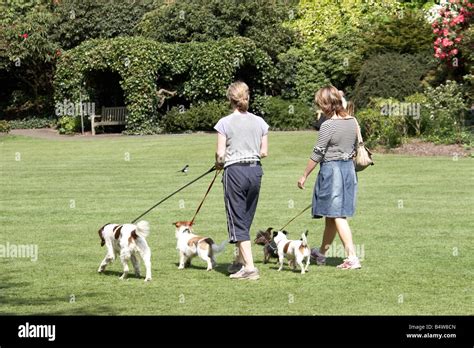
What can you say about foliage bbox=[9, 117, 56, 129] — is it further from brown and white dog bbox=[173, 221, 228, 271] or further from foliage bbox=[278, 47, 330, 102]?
brown and white dog bbox=[173, 221, 228, 271]

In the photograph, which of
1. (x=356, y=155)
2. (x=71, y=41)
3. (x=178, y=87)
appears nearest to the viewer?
(x=356, y=155)

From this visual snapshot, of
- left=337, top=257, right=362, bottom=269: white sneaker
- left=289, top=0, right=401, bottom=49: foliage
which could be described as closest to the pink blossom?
left=289, top=0, right=401, bottom=49: foliage

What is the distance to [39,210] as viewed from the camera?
16.8 metres

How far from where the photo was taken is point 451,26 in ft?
100.0

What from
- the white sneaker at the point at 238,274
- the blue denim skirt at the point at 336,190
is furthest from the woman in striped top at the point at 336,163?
the white sneaker at the point at 238,274

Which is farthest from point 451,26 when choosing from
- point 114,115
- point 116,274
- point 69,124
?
point 116,274

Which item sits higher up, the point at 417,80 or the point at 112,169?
the point at 417,80

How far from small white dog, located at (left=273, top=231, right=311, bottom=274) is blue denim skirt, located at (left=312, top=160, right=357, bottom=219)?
1.21 ft

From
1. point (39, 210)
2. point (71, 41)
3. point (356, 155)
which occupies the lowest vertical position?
point (39, 210)

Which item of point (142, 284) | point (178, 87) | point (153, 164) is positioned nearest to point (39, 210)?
point (142, 284)

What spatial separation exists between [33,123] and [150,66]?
6724 millimetres

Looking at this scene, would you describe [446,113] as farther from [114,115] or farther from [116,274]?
[116,274]

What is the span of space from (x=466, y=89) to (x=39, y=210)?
17.4m
